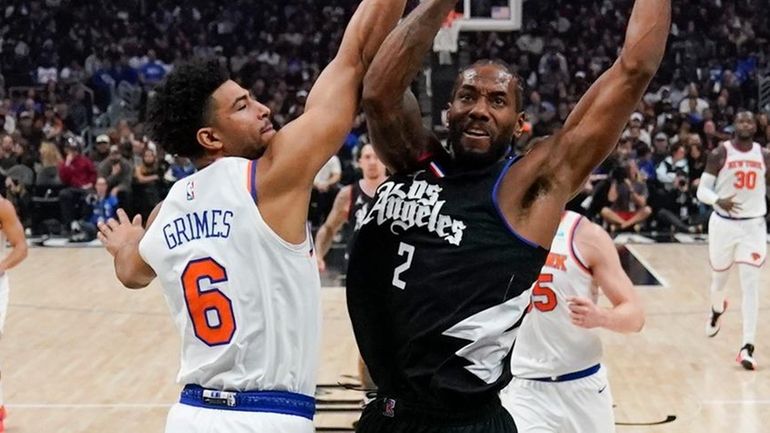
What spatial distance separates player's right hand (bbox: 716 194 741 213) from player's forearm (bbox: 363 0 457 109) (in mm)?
7740

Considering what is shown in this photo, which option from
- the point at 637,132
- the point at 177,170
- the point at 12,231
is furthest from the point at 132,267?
the point at 637,132

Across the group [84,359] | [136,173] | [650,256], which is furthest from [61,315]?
[650,256]

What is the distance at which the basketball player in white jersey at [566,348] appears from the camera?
557cm

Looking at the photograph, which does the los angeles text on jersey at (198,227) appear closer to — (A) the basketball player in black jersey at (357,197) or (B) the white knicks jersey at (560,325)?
(B) the white knicks jersey at (560,325)

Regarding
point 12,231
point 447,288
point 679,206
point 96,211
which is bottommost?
point 679,206

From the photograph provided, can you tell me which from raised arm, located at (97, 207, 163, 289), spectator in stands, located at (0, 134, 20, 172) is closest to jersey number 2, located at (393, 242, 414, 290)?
raised arm, located at (97, 207, 163, 289)

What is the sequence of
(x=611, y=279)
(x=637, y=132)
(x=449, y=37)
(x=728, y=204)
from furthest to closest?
(x=637, y=132) < (x=449, y=37) < (x=728, y=204) < (x=611, y=279)

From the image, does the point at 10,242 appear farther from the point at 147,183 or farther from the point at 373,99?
the point at 147,183

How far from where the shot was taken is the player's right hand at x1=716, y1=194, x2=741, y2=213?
10.8 meters

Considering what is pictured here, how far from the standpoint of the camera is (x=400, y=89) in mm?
3646

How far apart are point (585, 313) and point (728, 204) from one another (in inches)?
252

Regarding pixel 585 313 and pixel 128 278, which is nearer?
pixel 128 278

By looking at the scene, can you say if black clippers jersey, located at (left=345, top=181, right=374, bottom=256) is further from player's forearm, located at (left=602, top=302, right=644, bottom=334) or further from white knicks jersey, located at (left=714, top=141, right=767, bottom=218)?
white knicks jersey, located at (left=714, top=141, right=767, bottom=218)

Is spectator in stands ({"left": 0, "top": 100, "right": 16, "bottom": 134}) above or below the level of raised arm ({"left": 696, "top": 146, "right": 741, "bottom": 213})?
below
